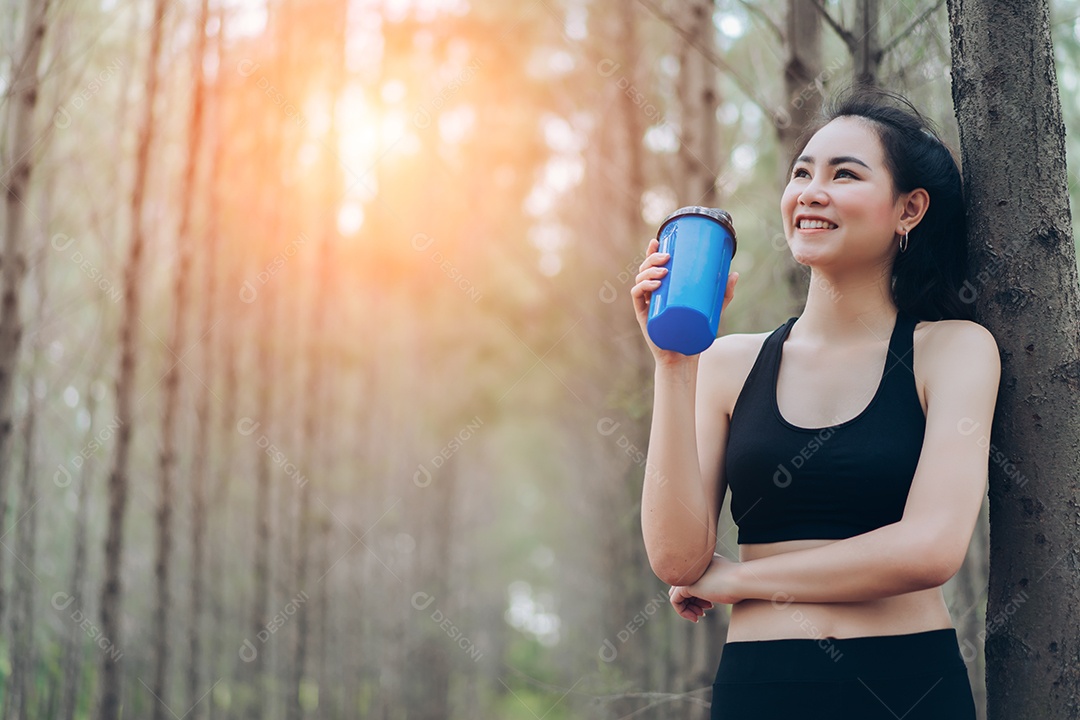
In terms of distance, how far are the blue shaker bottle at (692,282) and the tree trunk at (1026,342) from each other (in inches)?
21.2

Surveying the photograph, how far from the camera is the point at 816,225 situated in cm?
177

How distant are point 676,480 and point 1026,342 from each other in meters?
0.68

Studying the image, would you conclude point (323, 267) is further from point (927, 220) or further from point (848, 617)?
point (848, 617)

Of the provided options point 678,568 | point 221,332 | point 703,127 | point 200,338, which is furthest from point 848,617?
point 221,332

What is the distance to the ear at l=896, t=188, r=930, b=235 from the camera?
6.02 ft

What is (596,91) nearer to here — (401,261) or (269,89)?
(269,89)

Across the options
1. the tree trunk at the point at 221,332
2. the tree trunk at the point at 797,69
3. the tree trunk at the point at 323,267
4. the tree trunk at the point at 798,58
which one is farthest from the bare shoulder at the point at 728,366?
the tree trunk at the point at 323,267

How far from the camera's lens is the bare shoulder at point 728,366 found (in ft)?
6.22

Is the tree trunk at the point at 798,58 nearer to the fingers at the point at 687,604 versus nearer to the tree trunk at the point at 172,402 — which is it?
the fingers at the point at 687,604

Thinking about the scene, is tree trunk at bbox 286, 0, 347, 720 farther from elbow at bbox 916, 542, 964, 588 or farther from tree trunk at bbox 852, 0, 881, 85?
elbow at bbox 916, 542, 964, 588

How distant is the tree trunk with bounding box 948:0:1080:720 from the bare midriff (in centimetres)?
22

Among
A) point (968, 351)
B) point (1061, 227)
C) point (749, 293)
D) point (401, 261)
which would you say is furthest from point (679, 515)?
point (401, 261)

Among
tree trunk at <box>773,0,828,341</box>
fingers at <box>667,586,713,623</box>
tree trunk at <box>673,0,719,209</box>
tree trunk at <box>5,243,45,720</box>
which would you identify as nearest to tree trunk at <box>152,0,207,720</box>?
tree trunk at <box>5,243,45,720</box>

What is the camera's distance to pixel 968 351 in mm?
1669
